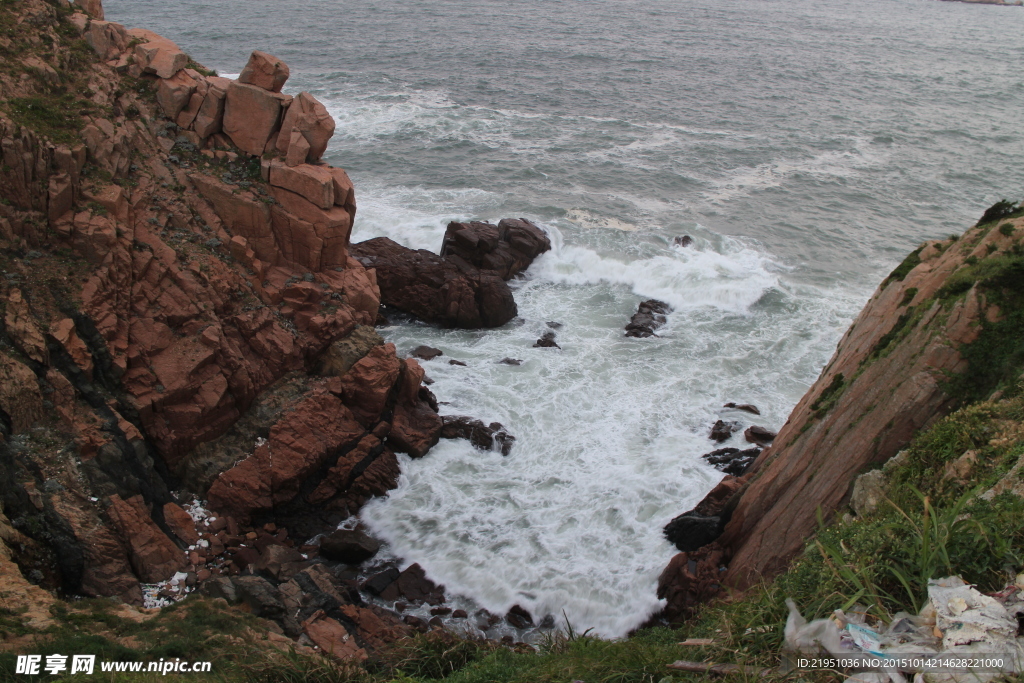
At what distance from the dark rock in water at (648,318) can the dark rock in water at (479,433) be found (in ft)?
24.3

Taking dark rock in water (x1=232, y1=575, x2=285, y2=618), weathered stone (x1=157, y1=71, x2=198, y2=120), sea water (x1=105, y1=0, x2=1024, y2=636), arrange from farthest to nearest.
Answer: weathered stone (x1=157, y1=71, x2=198, y2=120), sea water (x1=105, y1=0, x2=1024, y2=636), dark rock in water (x1=232, y1=575, x2=285, y2=618)

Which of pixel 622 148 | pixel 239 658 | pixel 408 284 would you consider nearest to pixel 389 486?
pixel 239 658

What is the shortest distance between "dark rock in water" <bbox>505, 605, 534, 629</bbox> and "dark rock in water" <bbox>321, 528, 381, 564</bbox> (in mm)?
3340

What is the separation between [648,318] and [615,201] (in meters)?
11.7

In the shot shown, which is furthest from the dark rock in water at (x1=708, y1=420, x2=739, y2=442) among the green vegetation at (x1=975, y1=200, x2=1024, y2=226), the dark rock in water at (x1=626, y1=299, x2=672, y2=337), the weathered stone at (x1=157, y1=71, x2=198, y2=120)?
the weathered stone at (x1=157, y1=71, x2=198, y2=120)

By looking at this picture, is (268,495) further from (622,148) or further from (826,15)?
(826,15)

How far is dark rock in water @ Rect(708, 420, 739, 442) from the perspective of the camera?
1936 cm

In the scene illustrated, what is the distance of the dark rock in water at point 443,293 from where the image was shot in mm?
24656

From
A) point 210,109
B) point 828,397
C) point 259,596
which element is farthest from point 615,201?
point 259,596

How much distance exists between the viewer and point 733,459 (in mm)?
18375

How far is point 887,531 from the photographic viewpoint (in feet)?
24.0

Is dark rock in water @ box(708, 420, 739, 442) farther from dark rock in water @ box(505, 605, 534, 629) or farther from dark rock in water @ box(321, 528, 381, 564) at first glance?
dark rock in water @ box(321, 528, 381, 564)

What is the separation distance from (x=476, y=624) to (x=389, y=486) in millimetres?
4452

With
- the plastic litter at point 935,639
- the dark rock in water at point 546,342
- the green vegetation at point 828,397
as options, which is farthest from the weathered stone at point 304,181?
the plastic litter at point 935,639
